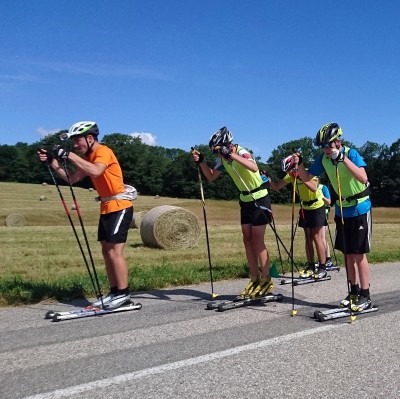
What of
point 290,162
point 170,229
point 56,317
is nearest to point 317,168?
point 290,162

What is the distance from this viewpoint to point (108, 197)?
20.9 feet

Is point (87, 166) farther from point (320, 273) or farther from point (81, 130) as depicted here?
point (320, 273)

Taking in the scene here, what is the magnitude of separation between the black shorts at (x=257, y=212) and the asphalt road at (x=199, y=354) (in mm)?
1107

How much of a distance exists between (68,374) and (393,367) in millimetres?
2567

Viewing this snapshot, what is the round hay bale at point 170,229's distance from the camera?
52.5 ft

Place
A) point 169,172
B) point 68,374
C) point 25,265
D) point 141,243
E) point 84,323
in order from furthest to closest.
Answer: point 169,172 < point 141,243 < point 25,265 < point 84,323 < point 68,374

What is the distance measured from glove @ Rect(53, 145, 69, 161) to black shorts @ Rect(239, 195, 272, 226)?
8.12 feet

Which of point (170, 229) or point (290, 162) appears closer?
point (290, 162)

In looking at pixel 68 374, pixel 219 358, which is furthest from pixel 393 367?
pixel 68 374

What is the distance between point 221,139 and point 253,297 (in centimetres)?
210

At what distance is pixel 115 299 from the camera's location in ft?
20.5

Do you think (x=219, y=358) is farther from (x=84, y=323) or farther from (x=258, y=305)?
(x=258, y=305)

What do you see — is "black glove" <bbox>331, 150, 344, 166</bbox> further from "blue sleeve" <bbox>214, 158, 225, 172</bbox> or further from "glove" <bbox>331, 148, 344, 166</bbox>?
"blue sleeve" <bbox>214, 158, 225, 172</bbox>

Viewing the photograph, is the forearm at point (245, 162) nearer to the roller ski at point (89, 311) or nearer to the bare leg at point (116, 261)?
the bare leg at point (116, 261)
